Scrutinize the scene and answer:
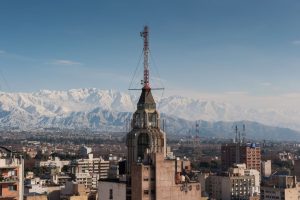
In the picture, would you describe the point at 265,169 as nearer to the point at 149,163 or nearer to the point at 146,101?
the point at 146,101

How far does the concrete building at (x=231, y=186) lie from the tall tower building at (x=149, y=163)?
173 ft

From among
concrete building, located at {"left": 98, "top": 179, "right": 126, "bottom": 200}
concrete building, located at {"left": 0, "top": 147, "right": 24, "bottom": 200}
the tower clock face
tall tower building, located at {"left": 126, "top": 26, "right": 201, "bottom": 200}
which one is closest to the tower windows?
tall tower building, located at {"left": 126, "top": 26, "right": 201, "bottom": 200}

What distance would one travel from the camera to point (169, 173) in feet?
110

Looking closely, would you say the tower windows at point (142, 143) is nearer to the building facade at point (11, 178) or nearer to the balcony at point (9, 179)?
the building facade at point (11, 178)

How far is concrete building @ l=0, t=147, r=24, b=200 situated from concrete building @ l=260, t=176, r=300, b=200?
54.2m

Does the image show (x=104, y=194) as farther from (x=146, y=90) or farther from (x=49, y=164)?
(x=49, y=164)

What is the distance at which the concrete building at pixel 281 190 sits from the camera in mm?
73562

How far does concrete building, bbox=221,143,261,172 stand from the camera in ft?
477

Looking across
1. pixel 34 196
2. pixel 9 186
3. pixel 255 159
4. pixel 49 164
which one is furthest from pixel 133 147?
pixel 255 159

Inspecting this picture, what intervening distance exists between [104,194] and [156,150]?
4.46 metres

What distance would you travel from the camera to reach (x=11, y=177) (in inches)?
987

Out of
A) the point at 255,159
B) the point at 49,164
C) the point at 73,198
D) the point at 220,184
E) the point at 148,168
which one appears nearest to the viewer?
the point at 148,168

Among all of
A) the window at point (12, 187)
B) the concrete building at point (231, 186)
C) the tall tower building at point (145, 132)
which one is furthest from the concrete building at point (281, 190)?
the window at point (12, 187)

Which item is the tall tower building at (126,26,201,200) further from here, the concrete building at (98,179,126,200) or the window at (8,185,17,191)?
the window at (8,185,17,191)
